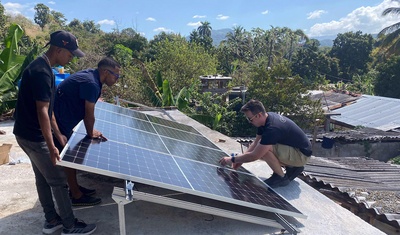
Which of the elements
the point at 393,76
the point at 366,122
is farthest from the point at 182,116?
the point at 393,76

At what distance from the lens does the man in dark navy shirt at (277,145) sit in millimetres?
4445

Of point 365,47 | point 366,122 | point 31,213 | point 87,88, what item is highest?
point 365,47

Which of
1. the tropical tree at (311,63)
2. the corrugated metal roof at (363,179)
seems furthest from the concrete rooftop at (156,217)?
the tropical tree at (311,63)

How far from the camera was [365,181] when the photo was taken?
23.9 feet

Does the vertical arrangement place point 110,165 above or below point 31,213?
above

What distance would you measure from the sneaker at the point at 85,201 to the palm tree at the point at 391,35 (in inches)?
1219

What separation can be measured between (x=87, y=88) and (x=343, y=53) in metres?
52.9

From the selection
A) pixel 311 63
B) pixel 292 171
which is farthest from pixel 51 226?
pixel 311 63

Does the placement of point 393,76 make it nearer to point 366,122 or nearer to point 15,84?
point 366,122

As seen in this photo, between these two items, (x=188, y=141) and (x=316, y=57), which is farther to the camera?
(x=316, y=57)

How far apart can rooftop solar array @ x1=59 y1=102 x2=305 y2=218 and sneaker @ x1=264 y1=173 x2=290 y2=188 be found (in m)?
0.56

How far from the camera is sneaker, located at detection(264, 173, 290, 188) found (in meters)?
4.86

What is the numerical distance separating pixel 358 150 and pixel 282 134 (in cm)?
1293

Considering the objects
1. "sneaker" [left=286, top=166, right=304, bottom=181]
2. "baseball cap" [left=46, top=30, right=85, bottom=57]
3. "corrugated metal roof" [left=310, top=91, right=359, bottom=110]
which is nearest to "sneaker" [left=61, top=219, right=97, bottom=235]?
"baseball cap" [left=46, top=30, right=85, bottom=57]
